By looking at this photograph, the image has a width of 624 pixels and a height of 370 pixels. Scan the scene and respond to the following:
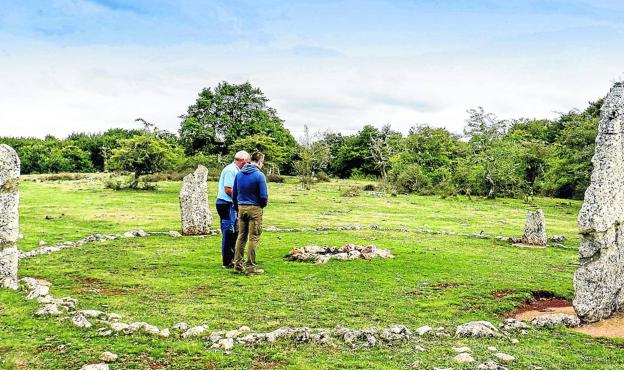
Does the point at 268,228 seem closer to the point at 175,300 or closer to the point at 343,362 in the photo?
the point at 175,300

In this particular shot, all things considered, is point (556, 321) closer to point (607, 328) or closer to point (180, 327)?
point (607, 328)

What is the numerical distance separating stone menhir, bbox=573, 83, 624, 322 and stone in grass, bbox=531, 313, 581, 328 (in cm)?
24

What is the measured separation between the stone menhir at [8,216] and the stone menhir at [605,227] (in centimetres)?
1220

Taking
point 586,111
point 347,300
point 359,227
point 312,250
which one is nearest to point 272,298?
point 347,300

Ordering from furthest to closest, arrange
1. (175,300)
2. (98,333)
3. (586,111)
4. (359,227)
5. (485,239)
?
(586,111), (359,227), (485,239), (175,300), (98,333)

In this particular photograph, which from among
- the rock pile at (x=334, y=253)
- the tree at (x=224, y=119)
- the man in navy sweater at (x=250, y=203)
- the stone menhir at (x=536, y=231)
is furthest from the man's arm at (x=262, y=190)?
the tree at (x=224, y=119)

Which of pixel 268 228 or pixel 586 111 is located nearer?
pixel 268 228

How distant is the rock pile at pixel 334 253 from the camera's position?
16.5 meters

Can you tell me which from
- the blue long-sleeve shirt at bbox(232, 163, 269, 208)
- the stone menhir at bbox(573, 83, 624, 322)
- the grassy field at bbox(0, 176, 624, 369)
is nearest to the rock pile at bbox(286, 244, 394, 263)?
the grassy field at bbox(0, 176, 624, 369)

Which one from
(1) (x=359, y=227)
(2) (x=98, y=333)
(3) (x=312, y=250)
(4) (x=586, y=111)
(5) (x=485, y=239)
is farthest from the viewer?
(4) (x=586, y=111)

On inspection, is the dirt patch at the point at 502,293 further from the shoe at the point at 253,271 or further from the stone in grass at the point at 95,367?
the stone in grass at the point at 95,367

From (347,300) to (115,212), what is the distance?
20970 millimetres

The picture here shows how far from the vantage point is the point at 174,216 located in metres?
28.5

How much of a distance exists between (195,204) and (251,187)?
7.67 metres
